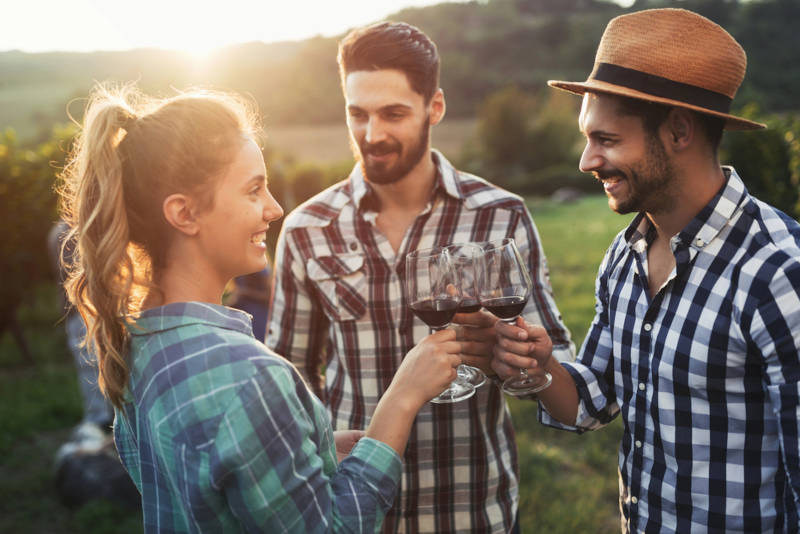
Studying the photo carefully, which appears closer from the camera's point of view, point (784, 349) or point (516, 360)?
point (784, 349)

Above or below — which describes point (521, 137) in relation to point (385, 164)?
below

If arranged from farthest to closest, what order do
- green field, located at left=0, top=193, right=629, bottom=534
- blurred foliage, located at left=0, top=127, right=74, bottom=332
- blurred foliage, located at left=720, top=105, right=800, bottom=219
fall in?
blurred foliage, located at left=0, top=127, right=74, bottom=332 < blurred foliage, located at left=720, top=105, right=800, bottom=219 < green field, located at left=0, top=193, right=629, bottom=534

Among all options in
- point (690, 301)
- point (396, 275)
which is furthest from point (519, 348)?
point (396, 275)

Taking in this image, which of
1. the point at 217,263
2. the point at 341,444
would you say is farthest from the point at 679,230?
the point at 217,263

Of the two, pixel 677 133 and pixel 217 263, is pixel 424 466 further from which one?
pixel 677 133

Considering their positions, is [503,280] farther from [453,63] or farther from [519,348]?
[453,63]

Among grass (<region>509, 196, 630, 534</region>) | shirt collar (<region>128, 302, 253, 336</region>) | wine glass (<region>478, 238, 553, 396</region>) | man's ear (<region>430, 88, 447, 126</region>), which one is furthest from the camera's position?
grass (<region>509, 196, 630, 534</region>)

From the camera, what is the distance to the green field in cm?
446

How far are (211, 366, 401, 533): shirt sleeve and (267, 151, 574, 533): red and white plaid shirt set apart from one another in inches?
41.8

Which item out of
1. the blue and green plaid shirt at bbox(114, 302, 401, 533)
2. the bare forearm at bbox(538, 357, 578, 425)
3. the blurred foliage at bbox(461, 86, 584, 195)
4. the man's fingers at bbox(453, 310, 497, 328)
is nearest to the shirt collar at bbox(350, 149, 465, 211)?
the man's fingers at bbox(453, 310, 497, 328)

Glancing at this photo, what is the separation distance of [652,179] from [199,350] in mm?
1445

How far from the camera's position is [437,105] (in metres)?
3.06

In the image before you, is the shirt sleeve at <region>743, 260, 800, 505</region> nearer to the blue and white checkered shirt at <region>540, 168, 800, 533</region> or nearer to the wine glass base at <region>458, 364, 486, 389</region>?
the blue and white checkered shirt at <region>540, 168, 800, 533</region>

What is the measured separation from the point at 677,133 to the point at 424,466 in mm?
1626
